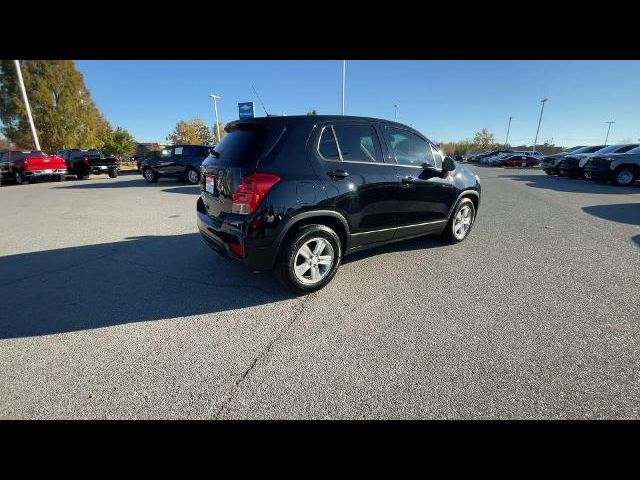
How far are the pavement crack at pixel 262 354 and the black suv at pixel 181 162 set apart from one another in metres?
11.4

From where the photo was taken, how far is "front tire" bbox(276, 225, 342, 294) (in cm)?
304

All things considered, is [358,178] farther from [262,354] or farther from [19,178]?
[19,178]

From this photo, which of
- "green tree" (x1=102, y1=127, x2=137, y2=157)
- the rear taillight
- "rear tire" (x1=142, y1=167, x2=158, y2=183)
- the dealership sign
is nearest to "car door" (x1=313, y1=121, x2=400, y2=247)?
the rear taillight

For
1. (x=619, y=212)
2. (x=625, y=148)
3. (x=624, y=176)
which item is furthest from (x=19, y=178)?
(x=625, y=148)

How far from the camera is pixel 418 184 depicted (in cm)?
388

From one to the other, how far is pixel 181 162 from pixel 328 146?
37.7 ft

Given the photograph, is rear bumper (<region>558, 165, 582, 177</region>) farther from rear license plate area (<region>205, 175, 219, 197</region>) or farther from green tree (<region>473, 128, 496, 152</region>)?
green tree (<region>473, 128, 496, 152</region>)

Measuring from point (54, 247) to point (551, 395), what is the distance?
22.3 feet

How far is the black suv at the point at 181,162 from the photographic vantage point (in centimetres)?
1259

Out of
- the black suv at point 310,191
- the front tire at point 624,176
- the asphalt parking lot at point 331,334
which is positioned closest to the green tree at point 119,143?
the asphalt parking lot at point 331,334
